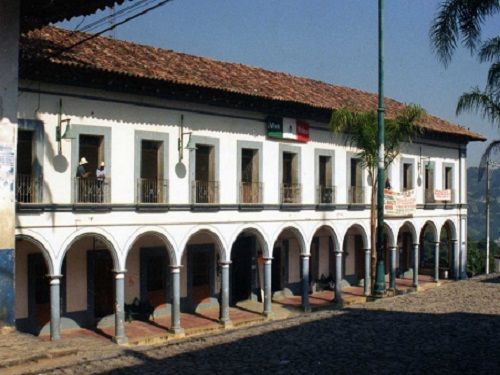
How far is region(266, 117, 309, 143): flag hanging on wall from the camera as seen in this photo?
72.4ft

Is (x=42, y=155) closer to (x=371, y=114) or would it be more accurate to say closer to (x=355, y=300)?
(x=371, y=114)

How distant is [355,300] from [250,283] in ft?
13.8

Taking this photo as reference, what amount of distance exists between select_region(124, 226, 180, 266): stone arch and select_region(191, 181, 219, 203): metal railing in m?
1.42

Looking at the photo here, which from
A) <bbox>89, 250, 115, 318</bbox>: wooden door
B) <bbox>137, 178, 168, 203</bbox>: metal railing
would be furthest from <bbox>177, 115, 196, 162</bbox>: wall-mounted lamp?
<bbox>89, 250, 115, 318</bbox>: wooden door

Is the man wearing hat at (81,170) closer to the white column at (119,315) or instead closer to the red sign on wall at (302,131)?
the white column at (119,315)

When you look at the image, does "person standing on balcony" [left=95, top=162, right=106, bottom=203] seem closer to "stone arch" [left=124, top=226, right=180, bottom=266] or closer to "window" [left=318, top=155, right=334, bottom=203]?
"stone arch" [left=124, top=226, right=180, bottom=266]

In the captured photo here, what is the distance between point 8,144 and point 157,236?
22.5 feet

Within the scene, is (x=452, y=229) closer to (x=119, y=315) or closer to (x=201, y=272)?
(x=201, y=272)

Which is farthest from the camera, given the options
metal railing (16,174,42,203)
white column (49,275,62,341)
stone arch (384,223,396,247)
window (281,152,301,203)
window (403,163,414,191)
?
window (403,163,414,191)

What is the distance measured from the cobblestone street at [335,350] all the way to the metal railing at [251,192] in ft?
24.8

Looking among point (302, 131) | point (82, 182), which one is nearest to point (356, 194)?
point (302, 131)

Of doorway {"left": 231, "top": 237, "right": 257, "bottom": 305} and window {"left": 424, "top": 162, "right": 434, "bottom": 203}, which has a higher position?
window {"left": 424, "top": 162, "right": 434, "bottom": 203}

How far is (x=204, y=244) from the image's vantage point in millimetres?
22609

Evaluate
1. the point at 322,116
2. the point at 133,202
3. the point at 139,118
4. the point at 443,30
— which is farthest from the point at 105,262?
the point at 443,30
